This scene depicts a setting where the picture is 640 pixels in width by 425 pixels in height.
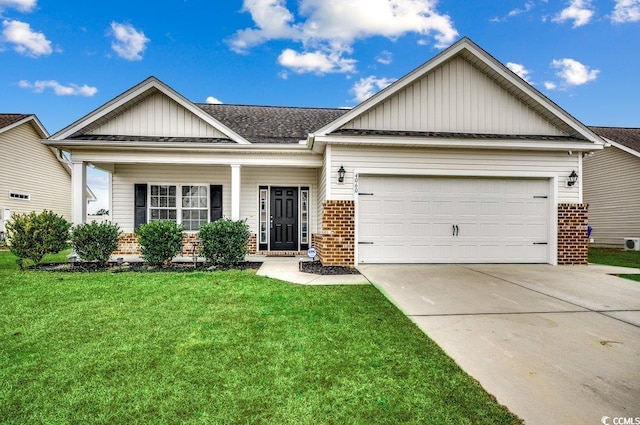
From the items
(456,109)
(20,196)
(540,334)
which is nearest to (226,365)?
(540,334)

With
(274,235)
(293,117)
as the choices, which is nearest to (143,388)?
(274,235)

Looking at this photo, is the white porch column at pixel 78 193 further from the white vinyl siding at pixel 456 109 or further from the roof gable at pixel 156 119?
the white vinyl siding at pixel 456 109

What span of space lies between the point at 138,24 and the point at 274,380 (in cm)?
1713

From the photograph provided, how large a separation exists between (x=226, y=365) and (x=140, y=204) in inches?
350

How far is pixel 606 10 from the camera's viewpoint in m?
11.0

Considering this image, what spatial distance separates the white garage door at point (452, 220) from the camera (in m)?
7.66

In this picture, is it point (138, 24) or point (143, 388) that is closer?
point (143, 388)

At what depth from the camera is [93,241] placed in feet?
24.3

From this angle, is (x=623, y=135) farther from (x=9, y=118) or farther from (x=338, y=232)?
(x=9, y=118)

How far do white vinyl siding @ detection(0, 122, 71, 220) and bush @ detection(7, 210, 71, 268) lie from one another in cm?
1018

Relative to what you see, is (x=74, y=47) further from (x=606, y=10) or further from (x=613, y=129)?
(x=613, y=129)

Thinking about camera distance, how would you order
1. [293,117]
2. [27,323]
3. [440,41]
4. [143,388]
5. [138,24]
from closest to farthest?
[143,388]
[27,323]
[293,117]
[138,24]
[440,41]

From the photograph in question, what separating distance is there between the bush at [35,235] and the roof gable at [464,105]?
23.9 ft

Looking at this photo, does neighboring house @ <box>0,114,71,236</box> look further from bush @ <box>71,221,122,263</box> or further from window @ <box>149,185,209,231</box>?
bush @ <box>71,221,122,263</box>
